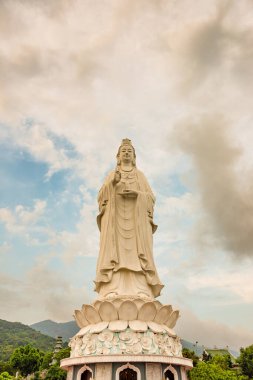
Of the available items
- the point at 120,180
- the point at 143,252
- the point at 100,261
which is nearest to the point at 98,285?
the point at 100,261

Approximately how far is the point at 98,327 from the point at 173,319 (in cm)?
220

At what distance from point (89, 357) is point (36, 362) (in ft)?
69.2

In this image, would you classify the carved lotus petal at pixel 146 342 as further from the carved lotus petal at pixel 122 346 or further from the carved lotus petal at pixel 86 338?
the carved lotus petal at pixel 86 338

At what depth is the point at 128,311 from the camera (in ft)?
30.1

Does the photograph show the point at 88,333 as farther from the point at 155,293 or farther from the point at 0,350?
the point at 0,350

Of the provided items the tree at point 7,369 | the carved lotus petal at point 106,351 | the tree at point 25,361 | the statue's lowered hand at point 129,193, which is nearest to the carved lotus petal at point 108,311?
the carved lotus petal at point 106,351

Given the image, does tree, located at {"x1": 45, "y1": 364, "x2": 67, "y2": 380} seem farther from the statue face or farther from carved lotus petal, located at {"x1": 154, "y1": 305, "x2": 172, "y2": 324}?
the statue face

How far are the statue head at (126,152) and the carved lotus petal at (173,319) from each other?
17.5 feet

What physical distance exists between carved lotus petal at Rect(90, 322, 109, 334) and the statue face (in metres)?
5.70

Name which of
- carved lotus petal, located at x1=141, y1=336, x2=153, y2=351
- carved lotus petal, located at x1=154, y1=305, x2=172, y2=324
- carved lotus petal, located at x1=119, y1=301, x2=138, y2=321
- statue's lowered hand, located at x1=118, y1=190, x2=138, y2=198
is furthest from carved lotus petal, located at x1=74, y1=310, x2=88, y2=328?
statue's lowered hand, located at x1=118, y1=190, x2=138, y2=198

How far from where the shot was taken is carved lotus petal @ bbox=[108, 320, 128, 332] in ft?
29.0

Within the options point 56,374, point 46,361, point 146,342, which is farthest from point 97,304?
point 46,361

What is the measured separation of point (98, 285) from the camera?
10648mm

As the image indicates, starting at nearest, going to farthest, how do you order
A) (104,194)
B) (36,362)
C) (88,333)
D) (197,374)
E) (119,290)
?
1. (88,333)
2. (119,290)
3. (104,194)
4. (197,374)
5. (36,362)
